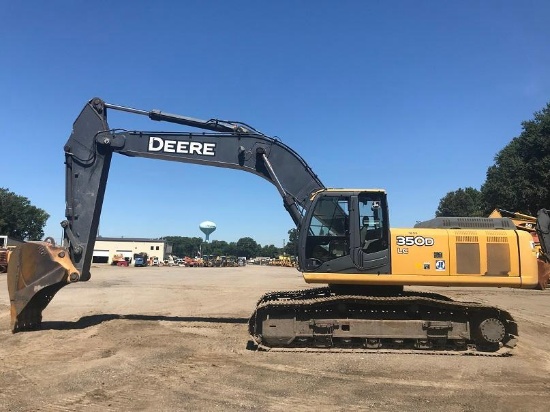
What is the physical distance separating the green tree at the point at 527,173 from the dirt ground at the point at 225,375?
31.8 metres

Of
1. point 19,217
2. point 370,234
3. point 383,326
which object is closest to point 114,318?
point 383,326

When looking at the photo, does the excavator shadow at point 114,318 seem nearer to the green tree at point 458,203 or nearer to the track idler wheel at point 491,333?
the track idler wheel at point 491,333

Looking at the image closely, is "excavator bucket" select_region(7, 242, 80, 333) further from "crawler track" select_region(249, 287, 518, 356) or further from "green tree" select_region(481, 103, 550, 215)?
"green tree" select_region(481, 103, 550, 215)

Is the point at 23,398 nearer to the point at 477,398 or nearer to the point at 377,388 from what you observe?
the point at 377,388

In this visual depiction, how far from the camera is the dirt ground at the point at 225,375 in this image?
6051 mm

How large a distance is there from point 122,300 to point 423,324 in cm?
1244

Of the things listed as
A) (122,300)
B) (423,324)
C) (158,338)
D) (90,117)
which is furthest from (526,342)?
(122,300)

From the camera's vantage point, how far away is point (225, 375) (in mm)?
7375

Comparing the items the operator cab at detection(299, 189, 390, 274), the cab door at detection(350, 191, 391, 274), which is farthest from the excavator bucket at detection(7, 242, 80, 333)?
the cab door at detection(350, 191, 391, 274)

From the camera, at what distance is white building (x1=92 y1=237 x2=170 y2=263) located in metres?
105

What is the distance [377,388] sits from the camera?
6.76 m

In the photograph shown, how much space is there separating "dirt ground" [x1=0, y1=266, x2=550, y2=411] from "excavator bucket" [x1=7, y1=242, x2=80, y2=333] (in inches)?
20.8

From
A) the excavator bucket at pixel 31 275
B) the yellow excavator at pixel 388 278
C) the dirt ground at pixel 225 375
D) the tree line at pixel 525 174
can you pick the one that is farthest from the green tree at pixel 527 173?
the excavator bucket at pixel 31 275

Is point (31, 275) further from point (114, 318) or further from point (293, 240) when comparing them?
point (293, 240)
